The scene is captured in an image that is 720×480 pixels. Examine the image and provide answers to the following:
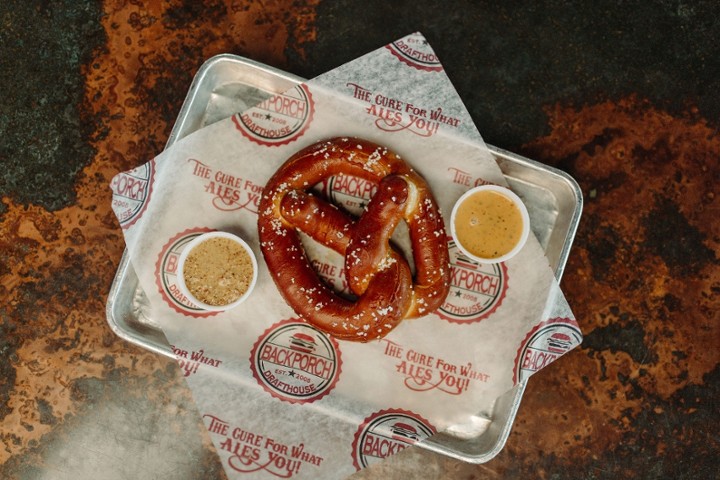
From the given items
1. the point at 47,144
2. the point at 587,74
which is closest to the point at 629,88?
the point at 587,74

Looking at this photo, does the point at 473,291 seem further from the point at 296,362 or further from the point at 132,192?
the point at 132,192

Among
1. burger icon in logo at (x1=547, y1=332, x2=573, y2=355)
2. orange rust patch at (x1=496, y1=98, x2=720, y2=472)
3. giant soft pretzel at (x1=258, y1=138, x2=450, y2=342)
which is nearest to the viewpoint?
giant soft pretzel at (x1=258, y1=138, x2=450, y2=342)

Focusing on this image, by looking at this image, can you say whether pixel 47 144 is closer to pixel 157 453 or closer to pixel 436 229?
pixel 157 453

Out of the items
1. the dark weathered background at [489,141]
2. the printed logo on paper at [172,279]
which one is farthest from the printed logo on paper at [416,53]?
the printed logo on paper at [172,279]

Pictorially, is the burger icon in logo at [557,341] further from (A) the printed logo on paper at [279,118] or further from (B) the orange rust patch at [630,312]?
(A) the printed logo on paper at [279,118]

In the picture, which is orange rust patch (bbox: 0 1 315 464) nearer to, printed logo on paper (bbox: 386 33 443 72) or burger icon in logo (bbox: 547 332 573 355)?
printed logo on paper (bbox: 386 33 443 72)

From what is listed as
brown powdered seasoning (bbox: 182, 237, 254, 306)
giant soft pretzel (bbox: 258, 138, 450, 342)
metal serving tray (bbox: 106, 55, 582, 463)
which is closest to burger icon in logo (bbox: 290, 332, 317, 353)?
giant soft pretzel (bbox: 258, 138, 450, 342)
